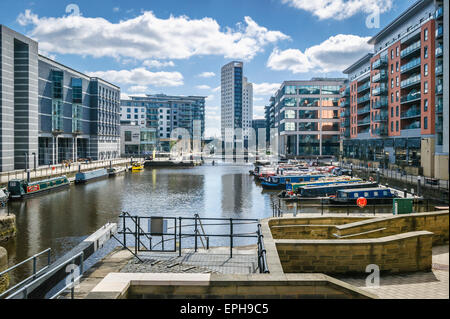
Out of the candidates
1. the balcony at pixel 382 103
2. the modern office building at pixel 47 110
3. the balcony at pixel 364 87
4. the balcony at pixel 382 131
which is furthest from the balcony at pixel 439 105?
the modern office building at pixel 47 110

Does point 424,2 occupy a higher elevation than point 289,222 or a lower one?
higher

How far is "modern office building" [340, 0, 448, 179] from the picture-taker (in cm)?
4209

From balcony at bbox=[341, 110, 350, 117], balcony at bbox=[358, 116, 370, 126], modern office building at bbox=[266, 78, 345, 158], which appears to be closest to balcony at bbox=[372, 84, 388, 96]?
balcony at bbox=[358, 116, 370, 126]

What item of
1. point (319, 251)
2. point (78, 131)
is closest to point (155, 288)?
point (319, 251)

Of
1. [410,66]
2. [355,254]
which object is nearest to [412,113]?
[410,66]

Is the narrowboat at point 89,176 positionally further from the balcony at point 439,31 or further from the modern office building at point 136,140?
the modern office building at point 136,140

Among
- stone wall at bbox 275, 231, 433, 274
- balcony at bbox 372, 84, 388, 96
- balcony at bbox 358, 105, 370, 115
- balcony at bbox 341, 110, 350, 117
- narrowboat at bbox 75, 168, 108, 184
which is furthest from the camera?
balcony at bbox 341, 110, 350, 117

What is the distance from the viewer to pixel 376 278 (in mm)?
10781

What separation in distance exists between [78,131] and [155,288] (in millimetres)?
75078

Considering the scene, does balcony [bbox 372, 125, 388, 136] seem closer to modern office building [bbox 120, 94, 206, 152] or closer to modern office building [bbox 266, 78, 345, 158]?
modern office building [bbox 266, 78, 345, 158]

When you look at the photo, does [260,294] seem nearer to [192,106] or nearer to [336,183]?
[336,183]

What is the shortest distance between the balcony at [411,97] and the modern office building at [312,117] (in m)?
49.5

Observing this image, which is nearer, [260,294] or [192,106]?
[260,294]

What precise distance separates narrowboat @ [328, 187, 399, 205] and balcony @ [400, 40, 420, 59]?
83.5 ft
